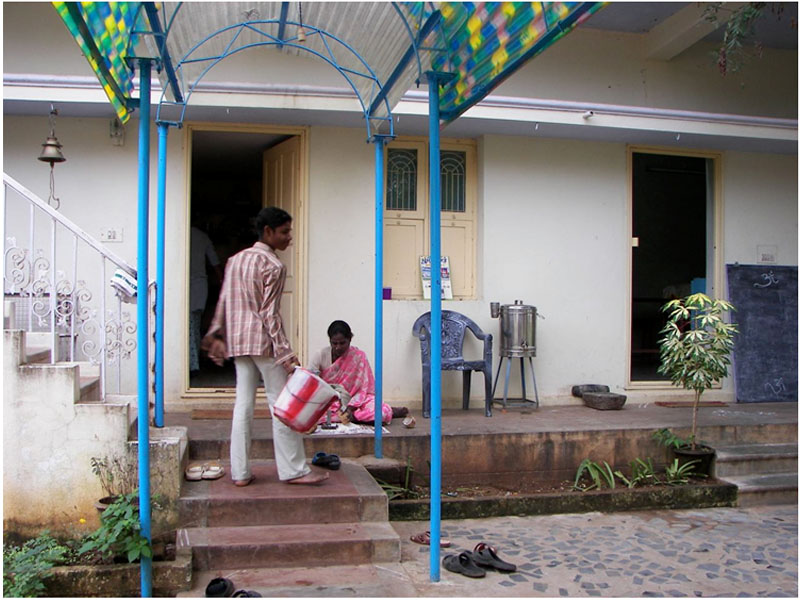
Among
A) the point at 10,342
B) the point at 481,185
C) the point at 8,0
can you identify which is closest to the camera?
the point at 10,342

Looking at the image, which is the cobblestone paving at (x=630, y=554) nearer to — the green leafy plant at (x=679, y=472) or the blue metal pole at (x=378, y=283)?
the green leafy plant at (x=679, y=472)

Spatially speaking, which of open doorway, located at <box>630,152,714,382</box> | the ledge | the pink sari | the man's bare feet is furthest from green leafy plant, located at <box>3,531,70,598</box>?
open doorway, located at <box>630,152,714,382</box>

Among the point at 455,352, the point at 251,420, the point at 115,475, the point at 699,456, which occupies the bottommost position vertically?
the point at 699,456

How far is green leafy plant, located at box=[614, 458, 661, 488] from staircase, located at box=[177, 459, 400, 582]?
8.12 ft

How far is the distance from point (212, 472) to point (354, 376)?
1820 millimetres

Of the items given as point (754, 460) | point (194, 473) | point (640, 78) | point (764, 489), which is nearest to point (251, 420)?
point (194, 473)

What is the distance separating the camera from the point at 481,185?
7.67 meters

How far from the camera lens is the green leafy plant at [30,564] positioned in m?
3.76

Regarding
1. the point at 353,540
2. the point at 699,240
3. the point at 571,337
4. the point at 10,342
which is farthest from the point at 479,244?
the point at 699,240

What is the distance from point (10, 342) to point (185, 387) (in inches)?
109

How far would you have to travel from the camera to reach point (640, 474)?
6.11 m

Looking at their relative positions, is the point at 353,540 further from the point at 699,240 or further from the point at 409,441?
the point at 699,240

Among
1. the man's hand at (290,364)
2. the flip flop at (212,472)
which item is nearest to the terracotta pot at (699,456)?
the man's hand at (290,364)

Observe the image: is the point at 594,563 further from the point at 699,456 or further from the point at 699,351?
the point at 699,351
